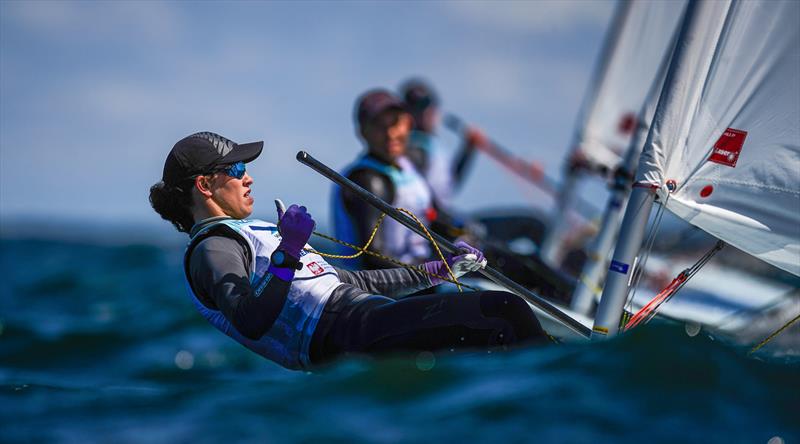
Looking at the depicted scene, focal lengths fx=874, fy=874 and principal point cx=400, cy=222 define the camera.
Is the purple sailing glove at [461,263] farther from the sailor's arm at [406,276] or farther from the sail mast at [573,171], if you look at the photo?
the sail mast at [573,171]

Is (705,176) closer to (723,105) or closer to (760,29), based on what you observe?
(723,105)

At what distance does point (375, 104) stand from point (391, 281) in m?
2.05

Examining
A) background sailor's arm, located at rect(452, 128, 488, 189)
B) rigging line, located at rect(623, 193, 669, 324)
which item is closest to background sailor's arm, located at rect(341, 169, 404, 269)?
rigging line, located at rect(623, 193, 669, 324)

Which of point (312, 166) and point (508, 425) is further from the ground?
point (312, 166)

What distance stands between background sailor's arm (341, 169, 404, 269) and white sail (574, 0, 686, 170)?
197 centimetres

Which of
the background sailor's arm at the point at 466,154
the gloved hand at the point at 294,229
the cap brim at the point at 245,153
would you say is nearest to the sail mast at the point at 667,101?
the gloved hand at the point at 294,229

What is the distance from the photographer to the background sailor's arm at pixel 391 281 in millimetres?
3453

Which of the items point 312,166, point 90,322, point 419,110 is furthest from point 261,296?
point 90,322

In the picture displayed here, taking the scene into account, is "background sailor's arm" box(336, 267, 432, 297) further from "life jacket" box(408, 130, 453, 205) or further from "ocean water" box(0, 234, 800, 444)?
"life jacket" box(408, 130, 453, 205)

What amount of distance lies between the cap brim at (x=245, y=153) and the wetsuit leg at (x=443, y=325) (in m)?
0.69

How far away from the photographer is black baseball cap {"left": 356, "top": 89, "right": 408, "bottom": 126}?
5270 millimetres

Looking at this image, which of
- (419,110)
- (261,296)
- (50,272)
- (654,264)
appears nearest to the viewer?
(261,296)

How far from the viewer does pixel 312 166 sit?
9.79ft

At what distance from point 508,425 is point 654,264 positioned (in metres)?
3.83
